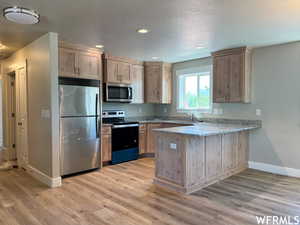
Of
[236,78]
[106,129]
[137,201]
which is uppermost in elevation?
[236,78]

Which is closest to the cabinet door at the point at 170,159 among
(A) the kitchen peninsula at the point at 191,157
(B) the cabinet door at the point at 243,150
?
(A) the kitchen peninsula at the point at 191,157

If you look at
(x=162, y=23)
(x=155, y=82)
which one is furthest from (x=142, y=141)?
(x=162, y=23)

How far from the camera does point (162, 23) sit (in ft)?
9.77

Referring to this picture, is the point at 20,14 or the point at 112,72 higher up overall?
the point at 20,14

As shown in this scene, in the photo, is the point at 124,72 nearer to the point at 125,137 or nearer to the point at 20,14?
the point at 125,137

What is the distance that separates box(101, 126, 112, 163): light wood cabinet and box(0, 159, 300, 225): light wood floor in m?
0.69

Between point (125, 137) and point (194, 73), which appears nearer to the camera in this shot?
point (125, 137)

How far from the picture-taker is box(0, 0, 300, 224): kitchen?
111 inches

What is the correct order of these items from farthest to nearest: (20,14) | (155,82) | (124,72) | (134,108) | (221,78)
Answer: (134,108) → (155,82) → (124,72) → (221,78) → (20,14)

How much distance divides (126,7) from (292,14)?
206cm

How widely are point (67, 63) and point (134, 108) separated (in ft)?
8.02

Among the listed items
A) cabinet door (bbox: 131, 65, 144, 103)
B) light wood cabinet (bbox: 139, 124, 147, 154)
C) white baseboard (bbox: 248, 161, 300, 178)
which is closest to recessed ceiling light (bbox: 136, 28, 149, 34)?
cabinet door (bbox: 131, 65, 144, 103)

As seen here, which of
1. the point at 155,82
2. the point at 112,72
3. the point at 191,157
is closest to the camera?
the point at 191,157

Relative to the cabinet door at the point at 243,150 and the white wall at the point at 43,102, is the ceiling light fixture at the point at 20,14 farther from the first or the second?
the cabinet door at the point at 243,150
